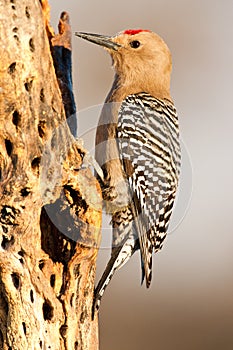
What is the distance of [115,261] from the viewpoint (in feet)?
17.8

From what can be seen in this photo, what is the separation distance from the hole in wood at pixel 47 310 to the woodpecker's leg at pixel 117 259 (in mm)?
411

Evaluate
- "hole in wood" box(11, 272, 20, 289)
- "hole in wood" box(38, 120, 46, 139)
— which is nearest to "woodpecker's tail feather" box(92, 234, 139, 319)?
"hole in wood" box(11, 272, 20, 289)

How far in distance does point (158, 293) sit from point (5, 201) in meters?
4.96

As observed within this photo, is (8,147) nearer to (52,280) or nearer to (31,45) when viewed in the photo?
(31,45)

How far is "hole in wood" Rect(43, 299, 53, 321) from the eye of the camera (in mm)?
4871

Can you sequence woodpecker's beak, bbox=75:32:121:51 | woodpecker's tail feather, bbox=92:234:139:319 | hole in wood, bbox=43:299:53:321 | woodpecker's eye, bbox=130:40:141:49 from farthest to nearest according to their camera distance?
woodpecker's eye, bbox=130:40:141:49
woodpecker's beak, bbox=75:32:121:51
woodpecker's tail feather, bbox=92:234:139:319
hole in wood, bbox=43:299:53:321

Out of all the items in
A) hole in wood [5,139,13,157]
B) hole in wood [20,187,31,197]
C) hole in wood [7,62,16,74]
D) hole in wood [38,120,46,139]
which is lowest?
hole in wood [20,187,31,197]

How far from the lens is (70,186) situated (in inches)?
192

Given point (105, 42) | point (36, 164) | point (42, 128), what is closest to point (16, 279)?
point (36, 164)

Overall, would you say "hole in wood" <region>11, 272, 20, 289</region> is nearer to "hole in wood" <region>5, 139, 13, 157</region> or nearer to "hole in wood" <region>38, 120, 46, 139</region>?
"hole in wood" <region>5, 139, 13, 157</region>

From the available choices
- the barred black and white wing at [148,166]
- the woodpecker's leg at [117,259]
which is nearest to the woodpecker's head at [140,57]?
the barred black and white wing at [148,166]

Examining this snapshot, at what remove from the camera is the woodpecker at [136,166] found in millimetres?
5465

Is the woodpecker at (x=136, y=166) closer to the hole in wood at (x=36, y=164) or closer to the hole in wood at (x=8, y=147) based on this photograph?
the hole in wood at (x=36, y=164)

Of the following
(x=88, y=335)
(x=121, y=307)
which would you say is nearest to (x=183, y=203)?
(x=88, y=335)
